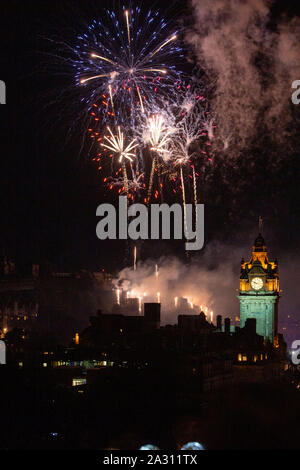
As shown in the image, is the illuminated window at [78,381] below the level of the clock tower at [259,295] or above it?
below

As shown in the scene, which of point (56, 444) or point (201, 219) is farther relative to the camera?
point (201, 219)

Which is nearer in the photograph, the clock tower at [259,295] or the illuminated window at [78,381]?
the illuminated window at [78,381]

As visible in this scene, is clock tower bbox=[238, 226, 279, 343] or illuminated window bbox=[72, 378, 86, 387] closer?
illuminated window bbox=[72, 378, 86, 387]

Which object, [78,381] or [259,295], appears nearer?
[78,381]

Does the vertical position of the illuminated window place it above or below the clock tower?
below

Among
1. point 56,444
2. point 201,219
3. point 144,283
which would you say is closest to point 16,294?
point 144,283
